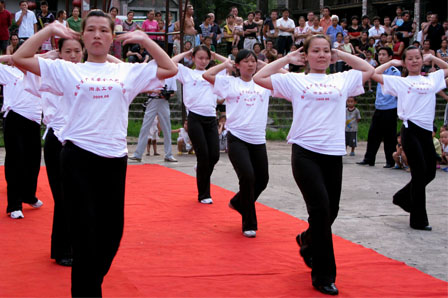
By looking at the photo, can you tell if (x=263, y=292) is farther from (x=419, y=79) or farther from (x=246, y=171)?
(x=419, y=79)

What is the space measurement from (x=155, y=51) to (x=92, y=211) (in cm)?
116

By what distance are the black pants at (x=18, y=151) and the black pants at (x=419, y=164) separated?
177 inches

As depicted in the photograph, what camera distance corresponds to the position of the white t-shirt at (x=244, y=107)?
272 inches

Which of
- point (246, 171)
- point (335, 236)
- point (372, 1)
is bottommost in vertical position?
point (335, 236)

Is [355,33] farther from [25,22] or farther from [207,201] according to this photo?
[207,201]

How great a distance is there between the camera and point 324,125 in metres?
5.05

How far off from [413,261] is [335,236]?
1.05m

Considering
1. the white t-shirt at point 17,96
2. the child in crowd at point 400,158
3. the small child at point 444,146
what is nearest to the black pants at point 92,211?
the white t-shirt at point 17,96

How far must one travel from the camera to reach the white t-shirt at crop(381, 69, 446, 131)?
736 centimetres

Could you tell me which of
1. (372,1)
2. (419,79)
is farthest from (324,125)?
(372,1)

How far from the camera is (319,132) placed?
5.04m

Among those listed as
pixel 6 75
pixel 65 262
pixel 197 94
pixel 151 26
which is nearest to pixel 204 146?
pixel 197 94

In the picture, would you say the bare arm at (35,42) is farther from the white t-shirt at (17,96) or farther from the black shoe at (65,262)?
Answer: the white t-shirt at (17,96)

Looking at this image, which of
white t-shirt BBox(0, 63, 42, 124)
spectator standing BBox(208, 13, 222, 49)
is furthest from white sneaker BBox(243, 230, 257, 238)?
spectator standing BBox(208, 13, 222, 49)
